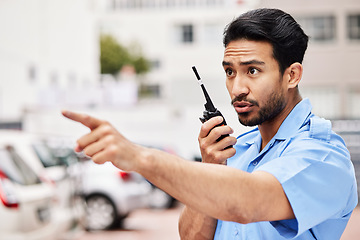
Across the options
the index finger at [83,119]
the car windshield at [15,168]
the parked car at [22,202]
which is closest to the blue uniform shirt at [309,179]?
the index finger at [83,119]

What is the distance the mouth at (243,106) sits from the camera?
1713 millimetres

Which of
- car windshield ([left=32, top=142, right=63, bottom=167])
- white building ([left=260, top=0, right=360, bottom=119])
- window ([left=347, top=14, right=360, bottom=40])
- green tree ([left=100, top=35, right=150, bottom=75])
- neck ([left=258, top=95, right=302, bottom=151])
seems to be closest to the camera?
neck ([left=258, top=95, right=302, bottom=151])

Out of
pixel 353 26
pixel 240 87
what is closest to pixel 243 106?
pixel 240 87

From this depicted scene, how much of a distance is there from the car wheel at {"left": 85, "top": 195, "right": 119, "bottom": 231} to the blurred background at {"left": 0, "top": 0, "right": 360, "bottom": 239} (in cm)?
2

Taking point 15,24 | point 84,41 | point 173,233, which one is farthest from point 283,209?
point 84,41

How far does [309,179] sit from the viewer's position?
4.88 feet

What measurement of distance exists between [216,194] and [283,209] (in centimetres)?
21

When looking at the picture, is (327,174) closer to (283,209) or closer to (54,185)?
(283,209)

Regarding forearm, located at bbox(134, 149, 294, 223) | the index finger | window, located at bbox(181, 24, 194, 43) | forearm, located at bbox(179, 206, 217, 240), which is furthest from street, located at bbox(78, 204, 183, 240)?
window, located at bbox(181, 24, 194, 43)

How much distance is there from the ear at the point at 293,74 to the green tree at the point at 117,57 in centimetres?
4497

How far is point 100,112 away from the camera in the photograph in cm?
2595

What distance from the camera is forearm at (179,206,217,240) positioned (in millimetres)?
1942

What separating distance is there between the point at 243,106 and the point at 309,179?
0.33m

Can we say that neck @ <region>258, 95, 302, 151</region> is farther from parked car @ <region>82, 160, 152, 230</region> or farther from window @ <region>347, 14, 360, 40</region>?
window @ <region>347, 14, 360, 40</region>
